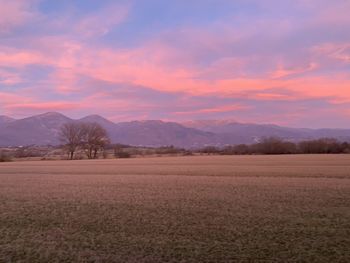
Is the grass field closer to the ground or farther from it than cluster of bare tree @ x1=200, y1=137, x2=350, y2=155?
closer to the ground

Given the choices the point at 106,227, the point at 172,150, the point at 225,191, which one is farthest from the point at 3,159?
the point at 106,227

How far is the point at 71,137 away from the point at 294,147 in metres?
85.5

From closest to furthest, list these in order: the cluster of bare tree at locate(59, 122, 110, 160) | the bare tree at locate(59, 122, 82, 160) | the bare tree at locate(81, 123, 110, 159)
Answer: the bare tree at locate(81, 123, 110, 159), the cluster of bare tree at locate(59, 122, 110, 160), the bare tree at locate(59, 122, 82, 160)

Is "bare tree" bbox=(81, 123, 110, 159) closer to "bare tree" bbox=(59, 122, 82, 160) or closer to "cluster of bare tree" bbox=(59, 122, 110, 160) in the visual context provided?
"cluster of bare tree" bbox=(59, 122, 110, 160)

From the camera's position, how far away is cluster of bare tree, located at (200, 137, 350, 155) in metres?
139

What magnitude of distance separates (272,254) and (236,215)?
682 cm

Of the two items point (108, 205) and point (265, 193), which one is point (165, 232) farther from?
point (265, 193)

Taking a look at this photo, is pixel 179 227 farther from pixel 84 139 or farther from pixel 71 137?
pixel 71 137

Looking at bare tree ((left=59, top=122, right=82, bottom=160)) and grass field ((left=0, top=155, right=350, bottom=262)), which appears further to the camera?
bare tree ((left=59, top=122, right=82, bottom=160))

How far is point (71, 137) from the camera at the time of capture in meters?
156

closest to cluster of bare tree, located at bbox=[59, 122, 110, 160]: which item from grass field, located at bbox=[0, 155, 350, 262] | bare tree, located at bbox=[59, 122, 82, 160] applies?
bare tree, located at bbox=[59, 122, 82, 160]

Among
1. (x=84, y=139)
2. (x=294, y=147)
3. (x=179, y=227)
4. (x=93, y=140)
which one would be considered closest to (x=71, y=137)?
(x=84, y=139)

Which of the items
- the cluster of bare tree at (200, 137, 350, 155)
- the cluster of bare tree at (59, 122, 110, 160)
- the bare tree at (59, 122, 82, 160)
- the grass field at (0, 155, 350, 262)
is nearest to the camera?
the grass field at (0, 155, 350, 262)

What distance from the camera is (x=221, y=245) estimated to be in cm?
1400
